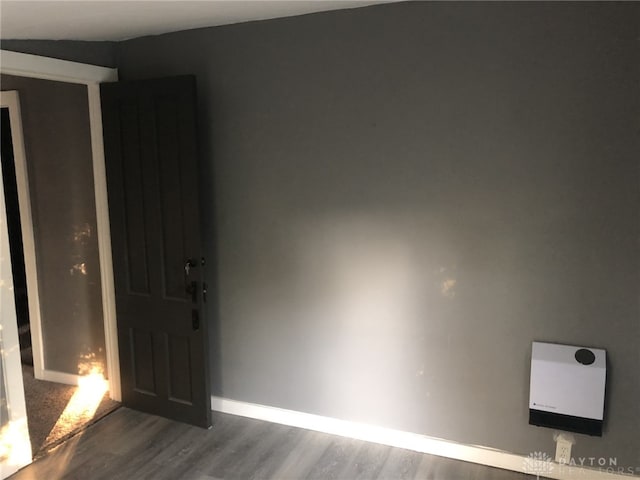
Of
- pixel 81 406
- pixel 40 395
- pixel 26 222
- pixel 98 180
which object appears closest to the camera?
pixel 98 180

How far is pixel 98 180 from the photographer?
11.2 ft

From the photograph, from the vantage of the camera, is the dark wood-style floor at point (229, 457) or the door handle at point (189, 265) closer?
the dark wood-style floor at point (229, 457)

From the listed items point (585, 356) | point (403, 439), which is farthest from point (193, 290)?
point (585, 356)

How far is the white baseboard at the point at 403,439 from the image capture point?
2.69 metres

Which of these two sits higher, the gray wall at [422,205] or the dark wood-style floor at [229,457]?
the gray wall at [422,205]

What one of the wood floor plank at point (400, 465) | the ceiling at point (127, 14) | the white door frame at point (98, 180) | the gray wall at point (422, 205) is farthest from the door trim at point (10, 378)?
the wood floor plank at point (400, 465)

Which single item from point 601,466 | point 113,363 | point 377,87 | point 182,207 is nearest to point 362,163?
point 377,87

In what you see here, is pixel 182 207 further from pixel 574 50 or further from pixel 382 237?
pixel 574 50

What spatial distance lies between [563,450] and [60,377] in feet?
10.8

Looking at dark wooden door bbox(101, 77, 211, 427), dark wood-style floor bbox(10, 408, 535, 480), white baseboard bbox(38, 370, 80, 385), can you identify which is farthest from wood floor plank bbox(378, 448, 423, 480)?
white baseboard bbox(38, 370, 80, 385)

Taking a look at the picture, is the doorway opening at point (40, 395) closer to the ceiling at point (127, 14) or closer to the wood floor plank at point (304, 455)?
the wood floor plank at point (304, 455)

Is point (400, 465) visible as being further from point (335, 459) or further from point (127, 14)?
point (127, 14)

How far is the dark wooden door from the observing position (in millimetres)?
3076

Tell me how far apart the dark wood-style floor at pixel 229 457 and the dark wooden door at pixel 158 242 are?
191 millimetres
